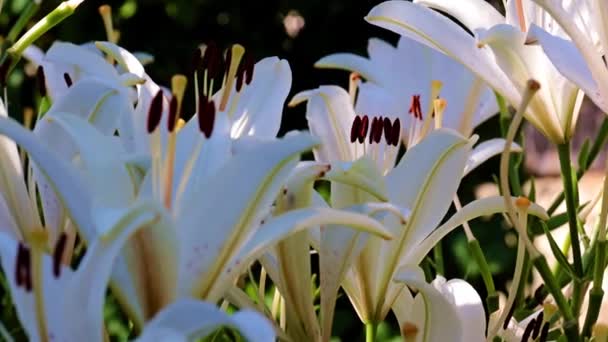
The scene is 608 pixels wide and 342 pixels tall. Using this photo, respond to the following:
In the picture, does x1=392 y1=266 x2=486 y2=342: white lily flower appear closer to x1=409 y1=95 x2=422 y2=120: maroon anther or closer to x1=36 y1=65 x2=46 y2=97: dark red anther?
x1=409 y1=95 x2=422 y2=120: maroon anther

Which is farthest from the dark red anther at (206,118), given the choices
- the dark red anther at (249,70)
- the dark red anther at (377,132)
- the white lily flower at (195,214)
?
the dark red anther at (377,132)

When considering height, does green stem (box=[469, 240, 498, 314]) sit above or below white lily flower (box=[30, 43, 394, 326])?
below

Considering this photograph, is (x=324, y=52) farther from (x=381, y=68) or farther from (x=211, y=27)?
(x=381, y=68)

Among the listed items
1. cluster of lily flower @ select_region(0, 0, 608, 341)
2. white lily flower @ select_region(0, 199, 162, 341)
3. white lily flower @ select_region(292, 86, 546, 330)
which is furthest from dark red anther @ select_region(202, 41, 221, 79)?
white lily flower @ select_region(0, 199, 162, 341)

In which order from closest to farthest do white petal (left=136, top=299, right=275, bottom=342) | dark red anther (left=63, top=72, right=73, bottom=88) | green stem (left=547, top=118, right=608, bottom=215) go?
white petal (left=136, top=299, right=275, bottom=342), dark red anther (left=63, top=72, right=73, bottom=88), green stem (left=547, top=118, right=608, bottom=215)

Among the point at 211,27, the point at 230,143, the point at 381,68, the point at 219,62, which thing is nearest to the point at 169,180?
the point at 230,143

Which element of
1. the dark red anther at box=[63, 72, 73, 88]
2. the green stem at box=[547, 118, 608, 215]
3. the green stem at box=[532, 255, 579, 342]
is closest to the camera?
the green stem at box=[532, 255, 579, 342]
